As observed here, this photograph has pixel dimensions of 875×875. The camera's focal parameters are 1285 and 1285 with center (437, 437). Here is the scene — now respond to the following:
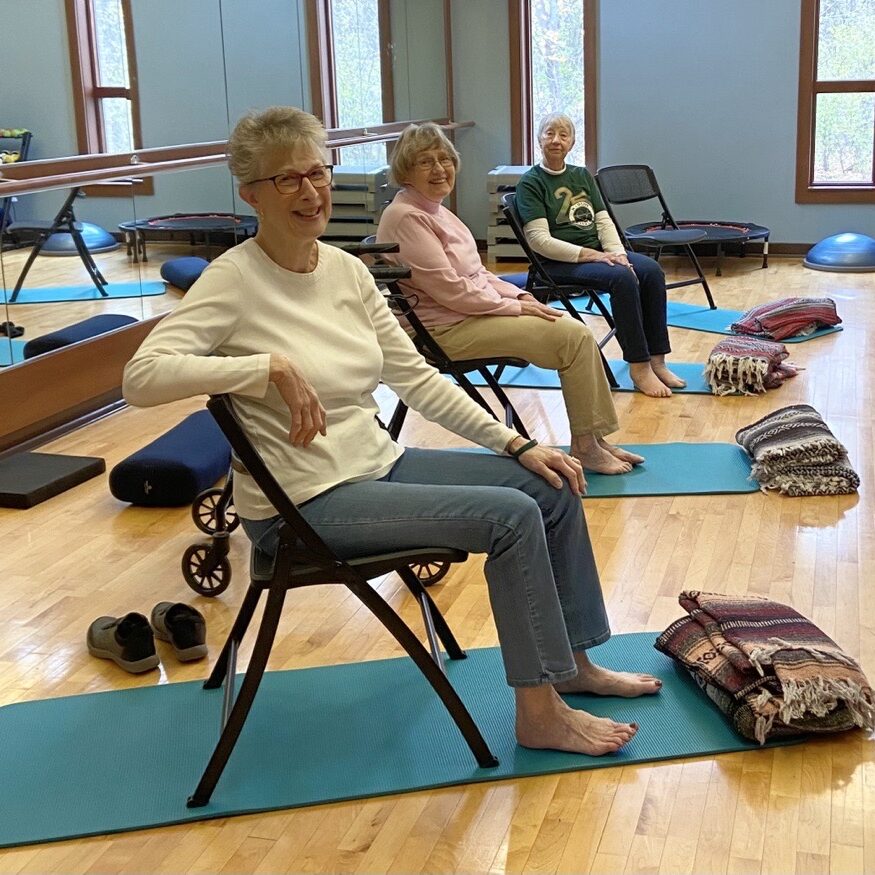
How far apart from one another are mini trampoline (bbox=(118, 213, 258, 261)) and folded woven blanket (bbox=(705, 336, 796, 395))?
205 centimetres

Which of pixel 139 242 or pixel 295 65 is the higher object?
pixel 295 65

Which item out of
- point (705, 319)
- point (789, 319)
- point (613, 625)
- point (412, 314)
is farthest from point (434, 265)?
point (705, 319)

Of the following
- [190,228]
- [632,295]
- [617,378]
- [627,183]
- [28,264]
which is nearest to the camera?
[28,264]

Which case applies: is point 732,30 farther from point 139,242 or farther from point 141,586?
point 141,586

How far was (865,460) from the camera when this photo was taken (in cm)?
446

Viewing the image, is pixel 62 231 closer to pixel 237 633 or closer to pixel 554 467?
pixel 237 633

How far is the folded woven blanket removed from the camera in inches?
211

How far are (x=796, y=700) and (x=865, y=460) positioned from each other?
209 cm

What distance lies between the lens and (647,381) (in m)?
5.41

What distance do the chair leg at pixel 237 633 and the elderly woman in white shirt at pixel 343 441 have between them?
0.15 meters

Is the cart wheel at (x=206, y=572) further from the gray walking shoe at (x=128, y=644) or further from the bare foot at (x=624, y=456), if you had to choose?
the bare foot at (x=624, y=456)

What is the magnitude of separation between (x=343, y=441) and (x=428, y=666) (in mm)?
465

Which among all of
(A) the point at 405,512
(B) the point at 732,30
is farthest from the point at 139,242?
(B) the point at 732,30

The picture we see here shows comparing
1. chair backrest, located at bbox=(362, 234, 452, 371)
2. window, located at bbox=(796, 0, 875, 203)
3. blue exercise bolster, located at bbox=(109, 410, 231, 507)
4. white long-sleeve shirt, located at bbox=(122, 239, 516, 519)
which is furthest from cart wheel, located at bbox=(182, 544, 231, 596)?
window, located at bbox=(796, 0, 875, 203)
